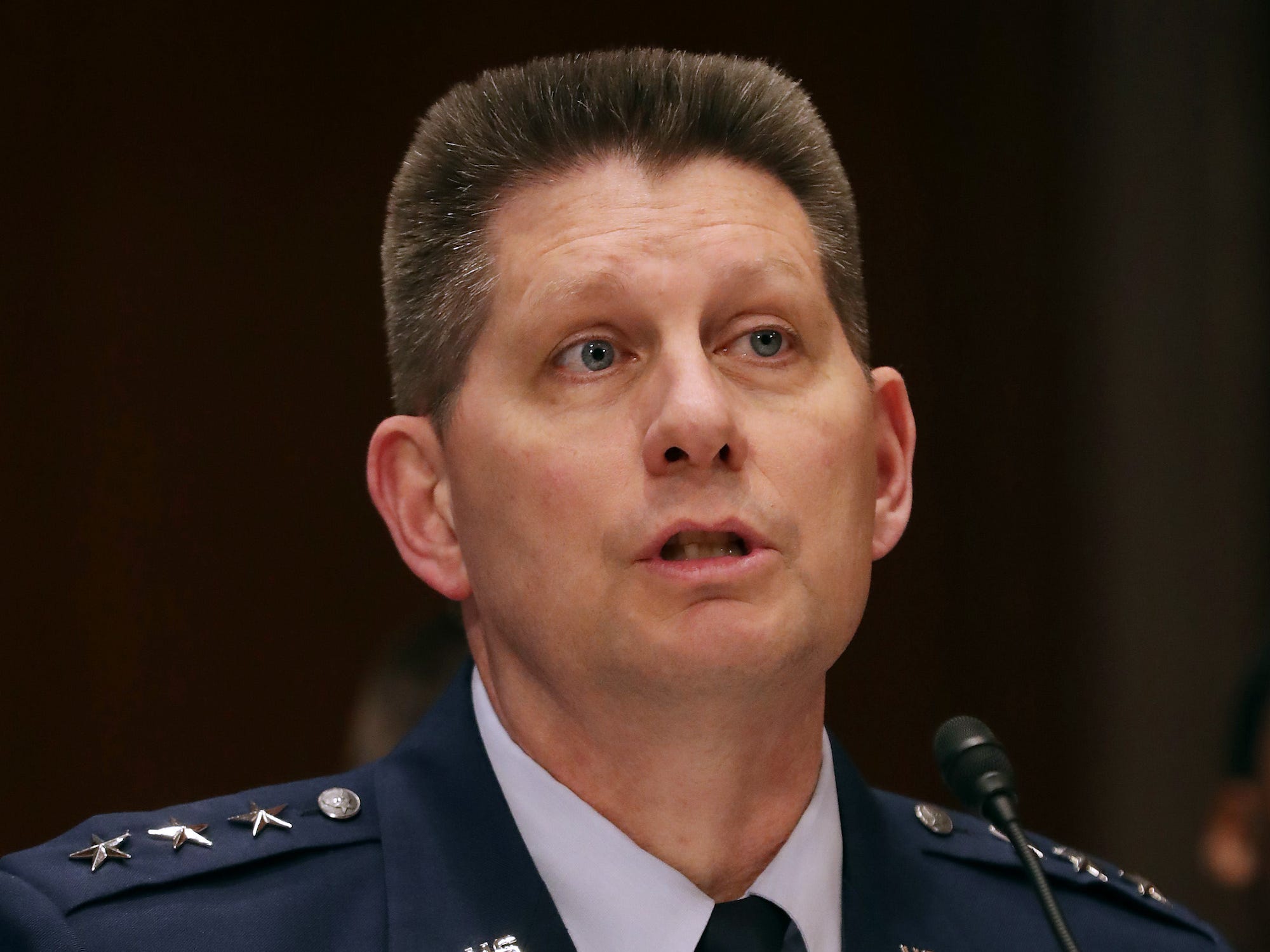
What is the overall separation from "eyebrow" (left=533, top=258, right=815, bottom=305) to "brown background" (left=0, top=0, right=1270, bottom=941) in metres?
2.76

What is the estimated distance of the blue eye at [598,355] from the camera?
2.04m

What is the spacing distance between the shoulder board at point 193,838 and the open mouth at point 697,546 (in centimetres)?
52

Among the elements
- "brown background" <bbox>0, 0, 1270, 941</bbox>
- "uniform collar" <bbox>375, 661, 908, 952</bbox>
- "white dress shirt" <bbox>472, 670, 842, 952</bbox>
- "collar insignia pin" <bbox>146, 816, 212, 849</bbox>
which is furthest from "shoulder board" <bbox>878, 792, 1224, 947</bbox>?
"brown background" <bbox>0, 0, 1270, 941</bbox>

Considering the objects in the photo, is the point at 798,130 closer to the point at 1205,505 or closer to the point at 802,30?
the point at 802,30

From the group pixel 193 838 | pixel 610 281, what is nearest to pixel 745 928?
pixel 193 838

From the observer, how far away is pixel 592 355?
204cm

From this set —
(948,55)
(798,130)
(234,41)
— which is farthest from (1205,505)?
(798,130)

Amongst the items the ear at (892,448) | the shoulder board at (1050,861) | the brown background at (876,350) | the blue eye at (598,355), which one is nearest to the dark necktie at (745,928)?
the shoulder board at (1050,861)

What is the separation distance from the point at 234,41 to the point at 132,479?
1200 millimetres

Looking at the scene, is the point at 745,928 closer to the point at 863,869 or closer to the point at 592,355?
the point at 863,869

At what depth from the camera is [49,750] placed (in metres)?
4.43

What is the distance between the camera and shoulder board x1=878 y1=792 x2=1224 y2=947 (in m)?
2.37

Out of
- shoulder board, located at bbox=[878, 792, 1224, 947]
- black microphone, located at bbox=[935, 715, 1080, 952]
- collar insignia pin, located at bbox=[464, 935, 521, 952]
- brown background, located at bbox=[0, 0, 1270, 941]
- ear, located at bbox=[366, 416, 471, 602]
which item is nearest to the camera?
black microphone, located at bbox=[935, 715, 1080, 952]

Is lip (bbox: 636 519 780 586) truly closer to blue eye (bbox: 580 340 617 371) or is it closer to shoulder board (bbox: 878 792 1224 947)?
blue eye (bbox: 580 340 617 371)
